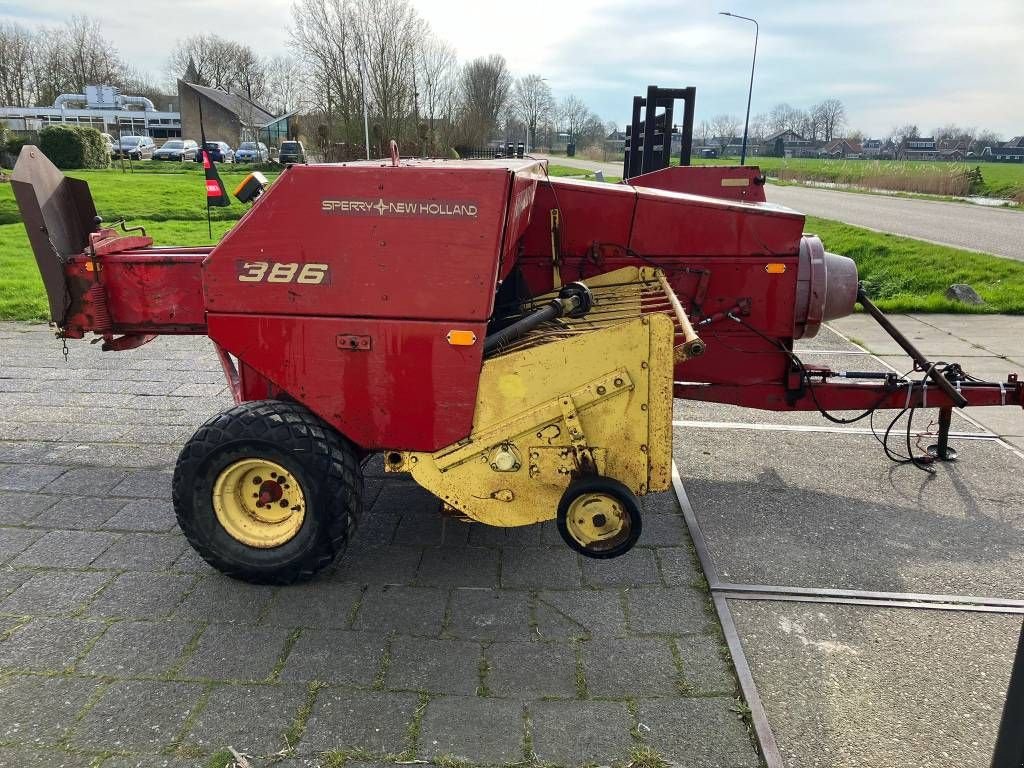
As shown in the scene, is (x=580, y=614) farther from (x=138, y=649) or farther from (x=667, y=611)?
(x=138, y=649)

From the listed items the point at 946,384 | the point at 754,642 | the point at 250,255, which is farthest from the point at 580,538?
the point at 946,384

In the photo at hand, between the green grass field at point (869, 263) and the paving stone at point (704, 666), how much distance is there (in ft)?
27.1

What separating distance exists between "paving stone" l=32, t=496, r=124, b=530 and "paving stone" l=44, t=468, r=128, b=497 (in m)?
0.10

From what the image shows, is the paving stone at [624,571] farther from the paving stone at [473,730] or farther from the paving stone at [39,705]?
the paving stone at [39,705]

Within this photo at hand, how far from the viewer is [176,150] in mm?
47406

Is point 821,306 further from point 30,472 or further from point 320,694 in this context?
point 30,472

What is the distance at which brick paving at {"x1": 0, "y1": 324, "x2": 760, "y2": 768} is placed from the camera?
2.58 m

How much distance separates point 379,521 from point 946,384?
10.9ft

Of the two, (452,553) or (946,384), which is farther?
(946,384)

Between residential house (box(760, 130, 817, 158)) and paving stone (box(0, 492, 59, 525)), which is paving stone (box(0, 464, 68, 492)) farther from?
residential house (box(760, 130, 817, 158))

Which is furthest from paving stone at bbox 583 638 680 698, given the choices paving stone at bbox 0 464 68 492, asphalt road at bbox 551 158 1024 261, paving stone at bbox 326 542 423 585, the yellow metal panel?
asphalt road at bbox 551 158 1024 261

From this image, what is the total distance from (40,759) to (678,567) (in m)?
2.64

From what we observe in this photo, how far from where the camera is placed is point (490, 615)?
3.29 meters

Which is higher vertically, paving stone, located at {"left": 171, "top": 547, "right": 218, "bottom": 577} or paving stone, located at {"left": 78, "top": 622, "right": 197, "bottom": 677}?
paving stone, located at {"left": 78, "top": 622, "right": 197, "bottom": 677}
